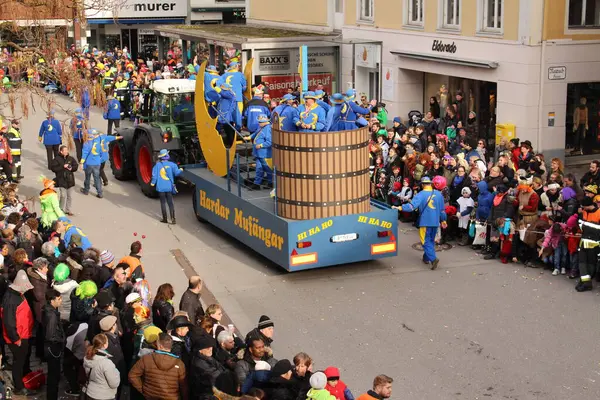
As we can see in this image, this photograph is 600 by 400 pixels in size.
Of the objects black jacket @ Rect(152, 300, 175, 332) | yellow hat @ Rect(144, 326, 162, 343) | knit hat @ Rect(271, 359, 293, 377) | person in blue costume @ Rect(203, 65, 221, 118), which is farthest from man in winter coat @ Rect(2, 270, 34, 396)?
person in blue costume @ Rect(203, 65, 221, 118)

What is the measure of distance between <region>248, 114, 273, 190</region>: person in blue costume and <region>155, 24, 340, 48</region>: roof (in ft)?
38.5

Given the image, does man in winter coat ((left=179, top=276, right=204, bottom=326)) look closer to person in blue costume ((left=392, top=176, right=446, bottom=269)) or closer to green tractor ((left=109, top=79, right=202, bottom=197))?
person in blue costume ((left=392, top=176, right=446, bottom=269))

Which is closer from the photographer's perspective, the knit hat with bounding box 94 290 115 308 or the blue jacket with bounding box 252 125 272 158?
the knit hat with bounding box 94 290 115 308

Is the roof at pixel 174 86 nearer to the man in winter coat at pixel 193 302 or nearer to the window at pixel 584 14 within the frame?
the window at pixel 584 14

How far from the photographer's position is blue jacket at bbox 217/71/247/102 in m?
17.1

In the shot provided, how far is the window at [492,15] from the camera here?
2058 centimetres

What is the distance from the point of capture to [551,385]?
10.5 m

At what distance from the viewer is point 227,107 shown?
56.1 feet

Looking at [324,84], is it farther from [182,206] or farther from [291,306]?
[291,306]

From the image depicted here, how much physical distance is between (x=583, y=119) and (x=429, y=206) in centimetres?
794

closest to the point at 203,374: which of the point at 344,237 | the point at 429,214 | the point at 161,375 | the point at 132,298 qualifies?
the point at 161,375

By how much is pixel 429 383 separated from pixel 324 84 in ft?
58.5

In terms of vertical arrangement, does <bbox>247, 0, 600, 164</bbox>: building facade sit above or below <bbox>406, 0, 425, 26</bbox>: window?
below

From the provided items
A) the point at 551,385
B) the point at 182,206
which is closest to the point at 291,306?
the point at 551,385
